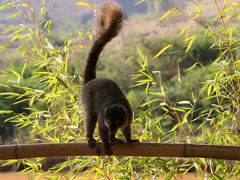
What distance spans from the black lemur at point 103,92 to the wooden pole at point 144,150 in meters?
0.16

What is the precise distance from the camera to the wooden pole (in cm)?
121

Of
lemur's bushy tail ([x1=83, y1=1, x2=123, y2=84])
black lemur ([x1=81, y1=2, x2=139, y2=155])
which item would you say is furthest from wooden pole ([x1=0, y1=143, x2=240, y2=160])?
lemur's bushy tail ([x1=83, y1=1, x2=123, y2=84])

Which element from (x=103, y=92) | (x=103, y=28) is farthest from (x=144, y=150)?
(x=103, y=28)

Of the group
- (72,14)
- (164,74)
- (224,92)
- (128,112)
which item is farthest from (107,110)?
(72,14)

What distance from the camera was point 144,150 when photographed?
4.00 ft

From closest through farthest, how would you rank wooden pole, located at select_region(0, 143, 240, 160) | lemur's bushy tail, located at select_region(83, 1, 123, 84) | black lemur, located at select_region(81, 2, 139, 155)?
wooden pole, located at select_region(0, 143, 240, 160)
black lemur, located at select_region(81, 2, 139, 155)
lemur's bushy tail, located at select_region(83, 1, 123, 84)

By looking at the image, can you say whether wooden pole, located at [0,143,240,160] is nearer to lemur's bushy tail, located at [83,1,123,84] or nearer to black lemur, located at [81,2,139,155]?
black lemur, located at [81,2,139,155]

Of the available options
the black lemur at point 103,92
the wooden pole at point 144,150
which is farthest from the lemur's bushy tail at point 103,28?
the wooden pole at point 144,150

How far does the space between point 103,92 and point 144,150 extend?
41 centimetres

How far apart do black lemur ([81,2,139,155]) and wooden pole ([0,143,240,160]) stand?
0.16 metres

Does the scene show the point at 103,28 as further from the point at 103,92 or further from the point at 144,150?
the point at 144,150

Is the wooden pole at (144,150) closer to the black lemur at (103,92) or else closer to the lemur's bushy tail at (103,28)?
the black lemur at (103,92)

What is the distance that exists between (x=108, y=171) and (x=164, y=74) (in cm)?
123

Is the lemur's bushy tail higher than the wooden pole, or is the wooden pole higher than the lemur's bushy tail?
the lemur's bushy tail
